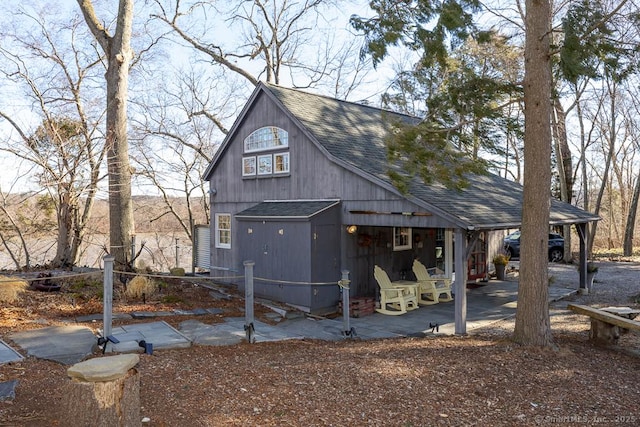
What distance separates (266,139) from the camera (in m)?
12.7

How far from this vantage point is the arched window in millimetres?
12180

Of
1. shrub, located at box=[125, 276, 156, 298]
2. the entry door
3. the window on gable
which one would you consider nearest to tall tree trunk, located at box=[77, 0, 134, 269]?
shrub, located at box=[125, 276, 156, 298]

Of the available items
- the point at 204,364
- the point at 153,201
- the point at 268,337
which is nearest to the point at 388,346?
the point at 268,337

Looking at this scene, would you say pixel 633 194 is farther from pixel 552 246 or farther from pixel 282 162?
pixel 282 162

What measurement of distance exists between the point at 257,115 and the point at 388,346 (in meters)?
7.95

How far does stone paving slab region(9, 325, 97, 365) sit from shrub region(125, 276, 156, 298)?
2733 millimetres

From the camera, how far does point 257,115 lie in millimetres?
12852

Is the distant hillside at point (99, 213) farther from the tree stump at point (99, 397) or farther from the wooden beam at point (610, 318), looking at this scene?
the wooden beam at point (610, 318)

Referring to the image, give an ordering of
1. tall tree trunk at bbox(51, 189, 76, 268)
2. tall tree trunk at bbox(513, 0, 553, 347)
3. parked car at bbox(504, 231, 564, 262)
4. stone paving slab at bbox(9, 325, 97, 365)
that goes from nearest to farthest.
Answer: stone paving slab at bbox(9, 325, 97, 365)
tall tree trunk at bbox(513, 0, 553, 347)
tall tree trunk at bbox(51, 189, 76, 268)
parked car at bbox(504, 231, 564, 262)

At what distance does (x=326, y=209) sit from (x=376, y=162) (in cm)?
196

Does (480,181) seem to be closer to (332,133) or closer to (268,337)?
(332,133)

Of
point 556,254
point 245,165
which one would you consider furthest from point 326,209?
point 556,254

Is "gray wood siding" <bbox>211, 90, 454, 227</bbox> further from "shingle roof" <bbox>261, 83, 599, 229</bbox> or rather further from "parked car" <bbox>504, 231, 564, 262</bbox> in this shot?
"parked car" <bbox>504, 231, 564, 262</bbox>

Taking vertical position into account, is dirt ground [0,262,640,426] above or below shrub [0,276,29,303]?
below
